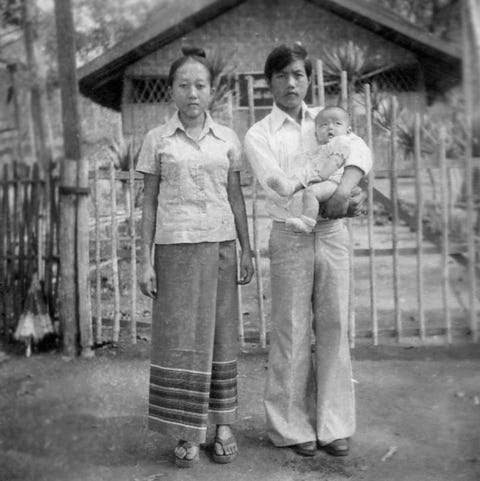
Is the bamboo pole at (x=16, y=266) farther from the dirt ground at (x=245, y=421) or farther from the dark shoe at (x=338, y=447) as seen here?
the dark shoe at (x=338, y=447)

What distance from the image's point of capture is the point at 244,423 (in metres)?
3.35

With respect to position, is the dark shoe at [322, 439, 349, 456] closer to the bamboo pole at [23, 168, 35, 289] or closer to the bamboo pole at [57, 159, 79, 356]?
the bamboo pole at [57, 159, 79, 356]

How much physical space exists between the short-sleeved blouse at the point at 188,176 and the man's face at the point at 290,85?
1.03 ft

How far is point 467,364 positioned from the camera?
418 cm

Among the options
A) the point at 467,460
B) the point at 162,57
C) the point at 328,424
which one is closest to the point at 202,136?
the point at 328,424

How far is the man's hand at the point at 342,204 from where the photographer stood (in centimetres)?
262

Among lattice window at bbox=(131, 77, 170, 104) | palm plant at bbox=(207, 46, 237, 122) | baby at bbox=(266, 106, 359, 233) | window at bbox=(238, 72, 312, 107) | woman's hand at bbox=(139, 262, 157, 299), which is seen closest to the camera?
baby at bbox=(266, 106, 359, 233)

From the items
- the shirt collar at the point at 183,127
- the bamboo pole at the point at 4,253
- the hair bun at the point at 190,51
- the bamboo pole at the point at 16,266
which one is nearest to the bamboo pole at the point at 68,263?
the bamboo pole at the point at 16,266

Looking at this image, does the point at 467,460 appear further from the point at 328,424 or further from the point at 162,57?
the point at 162,57

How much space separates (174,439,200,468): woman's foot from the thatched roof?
29.5 ft

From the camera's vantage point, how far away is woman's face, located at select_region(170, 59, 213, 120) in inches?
106

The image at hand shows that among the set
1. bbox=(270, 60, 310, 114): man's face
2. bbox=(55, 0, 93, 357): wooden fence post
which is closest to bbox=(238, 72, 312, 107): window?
bbox=(55, 0, 93, 357): wooden fence post

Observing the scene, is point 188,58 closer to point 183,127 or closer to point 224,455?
point 183,127

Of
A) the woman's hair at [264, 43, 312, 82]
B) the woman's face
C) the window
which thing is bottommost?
the woman's face
